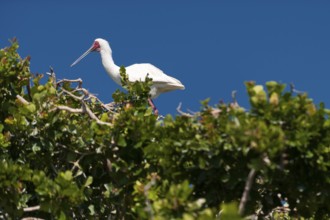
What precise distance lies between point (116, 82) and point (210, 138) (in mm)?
7016

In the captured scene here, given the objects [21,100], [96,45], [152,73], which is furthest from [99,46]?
[21,100]

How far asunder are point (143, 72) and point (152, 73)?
1.60 ft

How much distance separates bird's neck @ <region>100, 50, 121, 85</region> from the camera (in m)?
11.4

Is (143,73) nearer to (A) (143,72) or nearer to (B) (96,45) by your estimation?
(A) (143,72)

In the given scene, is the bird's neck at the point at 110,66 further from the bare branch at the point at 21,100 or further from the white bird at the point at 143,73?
the bare branch at the point at 21,100

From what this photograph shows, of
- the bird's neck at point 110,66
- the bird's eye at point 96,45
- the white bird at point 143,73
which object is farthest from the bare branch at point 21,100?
the bird's eye at point 96,45

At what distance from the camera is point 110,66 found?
1173cm

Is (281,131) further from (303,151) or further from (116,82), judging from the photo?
(116,82)

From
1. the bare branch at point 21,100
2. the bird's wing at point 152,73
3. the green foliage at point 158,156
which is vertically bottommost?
the green foliage at point 158,156

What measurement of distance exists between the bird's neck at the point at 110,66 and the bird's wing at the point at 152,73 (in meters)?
0.34

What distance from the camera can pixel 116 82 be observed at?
37.7 ft

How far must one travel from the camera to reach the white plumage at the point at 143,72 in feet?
35.9

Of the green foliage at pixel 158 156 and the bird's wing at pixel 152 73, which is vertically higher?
the bird's wing at pixel 152 73

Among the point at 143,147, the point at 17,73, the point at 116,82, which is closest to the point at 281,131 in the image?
the point at 143,147
